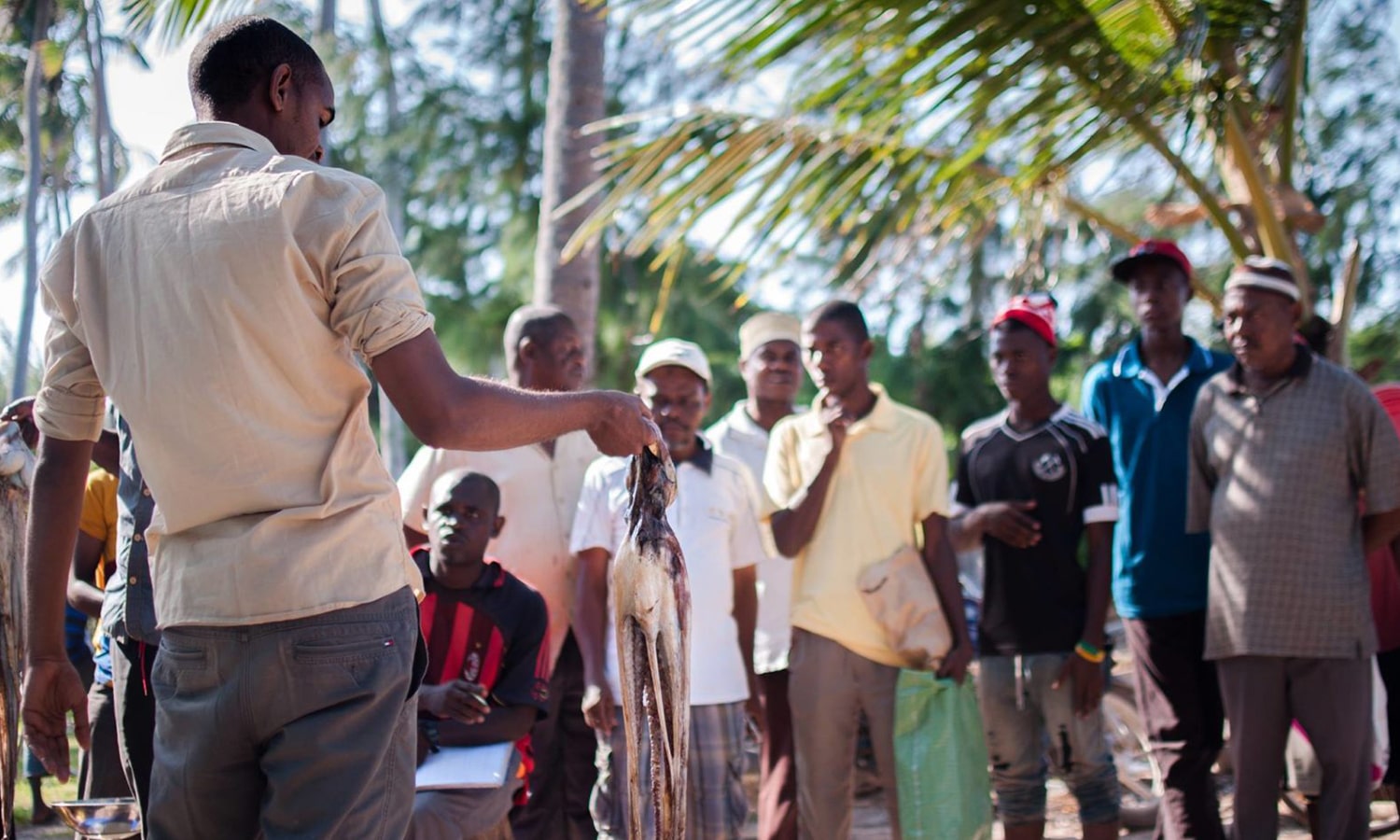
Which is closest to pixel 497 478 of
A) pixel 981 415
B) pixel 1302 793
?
pixel 1302 793

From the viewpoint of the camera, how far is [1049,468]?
187 inches

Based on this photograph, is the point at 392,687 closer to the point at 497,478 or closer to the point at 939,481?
the point at 497,478

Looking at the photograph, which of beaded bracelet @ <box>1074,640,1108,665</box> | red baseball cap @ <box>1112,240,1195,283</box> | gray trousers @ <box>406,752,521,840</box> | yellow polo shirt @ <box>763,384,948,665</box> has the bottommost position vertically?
gray trousers @ <box>406,752,521,840</box>

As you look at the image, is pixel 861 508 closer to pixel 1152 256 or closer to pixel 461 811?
pixel 1152 256

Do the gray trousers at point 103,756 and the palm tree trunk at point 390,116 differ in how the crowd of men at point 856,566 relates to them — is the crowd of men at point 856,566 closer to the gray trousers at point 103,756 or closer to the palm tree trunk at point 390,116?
the gray trousers at point 103,756

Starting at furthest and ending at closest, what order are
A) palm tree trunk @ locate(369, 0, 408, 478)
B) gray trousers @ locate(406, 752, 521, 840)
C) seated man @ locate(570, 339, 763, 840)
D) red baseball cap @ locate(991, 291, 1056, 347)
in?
palm tree trunk @ locate(369, 0, 408, 478) → red baseball cap @ locate(991, 291, 1056, 347) → seated man @ locate(570, 339, 763, 840) → gray trousers @ locate(406, 752, 521, 840)

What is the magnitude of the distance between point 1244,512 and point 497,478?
2456mm

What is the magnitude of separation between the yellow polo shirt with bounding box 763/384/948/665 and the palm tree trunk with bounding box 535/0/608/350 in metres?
1.97

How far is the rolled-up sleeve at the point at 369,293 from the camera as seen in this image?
2.19 m

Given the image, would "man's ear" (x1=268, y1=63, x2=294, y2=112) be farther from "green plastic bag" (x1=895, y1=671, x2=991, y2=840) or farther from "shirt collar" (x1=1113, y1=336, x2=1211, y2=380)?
"shirt collar" (x1=1113, y1=336, x2=1211, y2=380)

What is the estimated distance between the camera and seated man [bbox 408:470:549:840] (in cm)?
389

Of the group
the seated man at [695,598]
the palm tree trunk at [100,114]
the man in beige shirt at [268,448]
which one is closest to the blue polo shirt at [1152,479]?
the seated man at [695,598]

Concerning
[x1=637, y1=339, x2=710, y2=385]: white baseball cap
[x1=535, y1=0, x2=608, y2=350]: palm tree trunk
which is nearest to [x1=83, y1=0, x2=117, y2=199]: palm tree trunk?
[x1=535, y1=0, x2=608, y2=350]: palm tree trunk

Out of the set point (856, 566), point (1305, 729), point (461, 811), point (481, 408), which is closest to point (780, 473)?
point (856, 566)
